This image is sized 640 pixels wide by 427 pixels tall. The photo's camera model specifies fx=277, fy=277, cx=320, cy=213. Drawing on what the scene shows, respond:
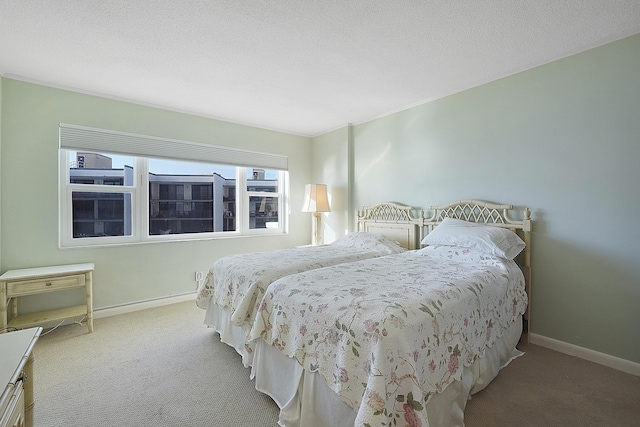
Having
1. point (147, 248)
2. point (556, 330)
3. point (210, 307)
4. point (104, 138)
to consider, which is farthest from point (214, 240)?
point (556, 330)

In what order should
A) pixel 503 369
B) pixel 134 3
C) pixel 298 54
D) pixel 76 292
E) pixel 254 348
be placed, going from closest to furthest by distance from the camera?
pixel 134 3 < pixel 254 348 < pixel 503 369 < pixel 298 54 < pixel 76 292

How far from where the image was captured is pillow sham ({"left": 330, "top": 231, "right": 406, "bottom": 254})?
3.15 metres

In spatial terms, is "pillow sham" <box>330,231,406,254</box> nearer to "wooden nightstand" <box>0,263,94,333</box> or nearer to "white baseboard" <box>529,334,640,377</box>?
"white baseboard" <box>529,334,640,377</box>

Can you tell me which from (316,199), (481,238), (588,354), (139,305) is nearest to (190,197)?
(139,305)

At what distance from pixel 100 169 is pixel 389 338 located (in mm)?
3577

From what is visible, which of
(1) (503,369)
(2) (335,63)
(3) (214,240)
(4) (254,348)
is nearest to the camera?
(4) (254,348)

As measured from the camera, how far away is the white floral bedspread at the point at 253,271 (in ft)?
6.64

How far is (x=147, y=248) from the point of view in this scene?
3371mm

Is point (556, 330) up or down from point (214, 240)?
down

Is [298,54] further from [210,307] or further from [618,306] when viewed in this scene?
[618,306]

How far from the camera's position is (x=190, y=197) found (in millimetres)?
3816

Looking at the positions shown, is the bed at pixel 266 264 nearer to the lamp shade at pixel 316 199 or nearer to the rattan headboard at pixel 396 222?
the rattan headboard at pixel 396 222

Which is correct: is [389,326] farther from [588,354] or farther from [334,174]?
[334,174]

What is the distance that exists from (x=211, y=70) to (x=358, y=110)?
185cm
